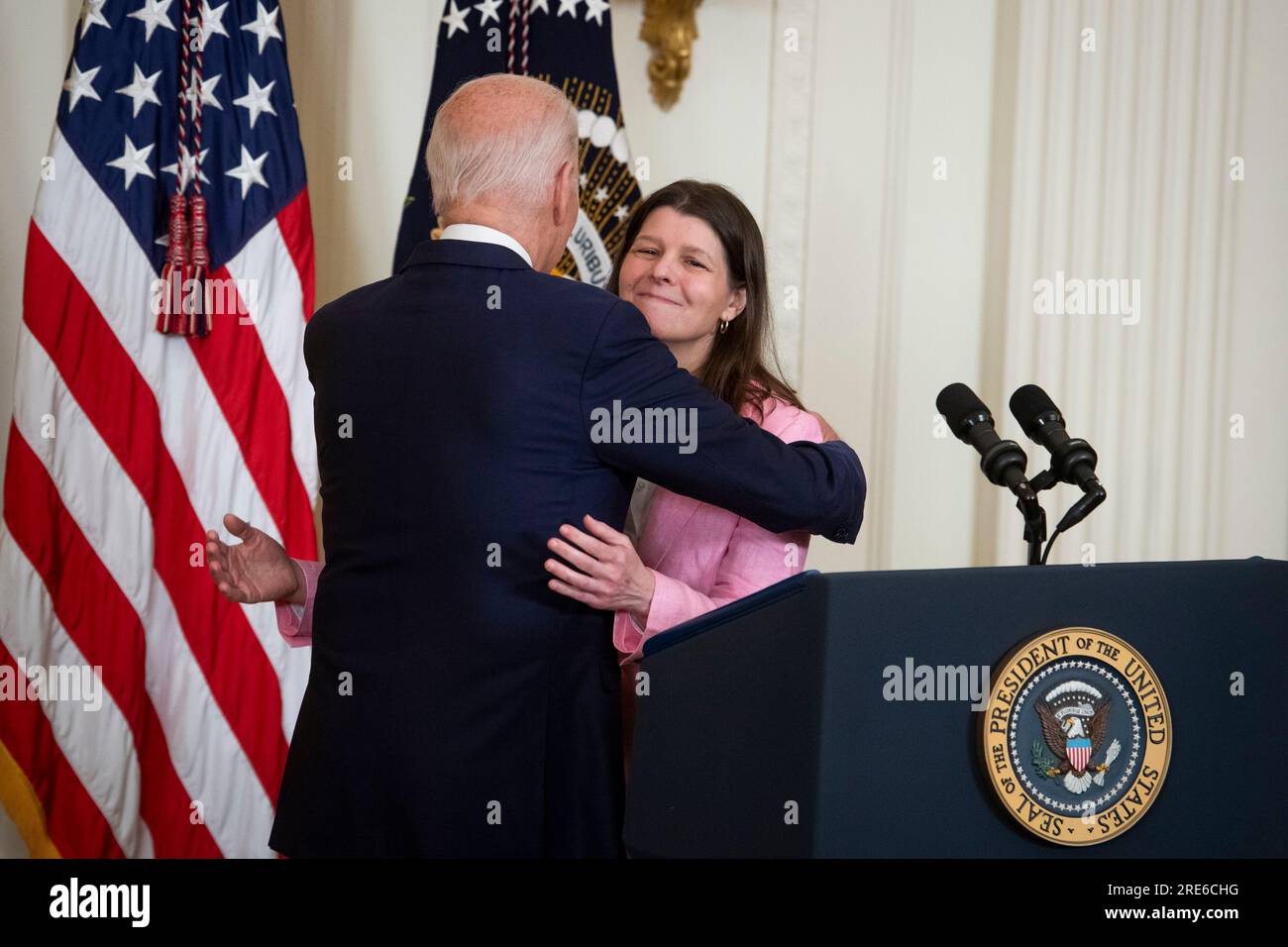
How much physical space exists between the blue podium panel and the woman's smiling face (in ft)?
3.47

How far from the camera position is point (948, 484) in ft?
13.8

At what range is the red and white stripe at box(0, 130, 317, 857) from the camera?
3.31 metres

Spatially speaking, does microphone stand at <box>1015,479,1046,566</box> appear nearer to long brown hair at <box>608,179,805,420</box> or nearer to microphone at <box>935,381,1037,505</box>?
microphone at <box>935,381,1037,505</box>

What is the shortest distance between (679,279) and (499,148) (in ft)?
2.43

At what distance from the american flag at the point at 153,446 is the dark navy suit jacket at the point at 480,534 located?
→ 1.57 metres

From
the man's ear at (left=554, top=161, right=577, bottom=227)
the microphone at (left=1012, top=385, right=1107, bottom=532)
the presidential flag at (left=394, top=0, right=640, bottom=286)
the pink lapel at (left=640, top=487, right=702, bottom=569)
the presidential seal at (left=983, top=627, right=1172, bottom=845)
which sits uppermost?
the presidential flag at (left=394, top=0, right=640, bottom=286)

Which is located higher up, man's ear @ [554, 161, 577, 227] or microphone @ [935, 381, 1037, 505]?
man's ear @ [554, 161, 577, 227]

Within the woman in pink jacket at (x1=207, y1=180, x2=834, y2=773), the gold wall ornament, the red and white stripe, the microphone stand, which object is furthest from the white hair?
the gold wall ornament

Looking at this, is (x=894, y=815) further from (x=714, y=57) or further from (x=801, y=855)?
(x=714, y=57)

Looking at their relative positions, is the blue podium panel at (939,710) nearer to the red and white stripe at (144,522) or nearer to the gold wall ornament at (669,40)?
the red and white stripe at (144,522)

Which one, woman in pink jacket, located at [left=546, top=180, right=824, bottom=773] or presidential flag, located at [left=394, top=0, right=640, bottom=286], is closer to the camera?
woman in pink jacket, located at [left=546, top=180, right=824, bottom=773]

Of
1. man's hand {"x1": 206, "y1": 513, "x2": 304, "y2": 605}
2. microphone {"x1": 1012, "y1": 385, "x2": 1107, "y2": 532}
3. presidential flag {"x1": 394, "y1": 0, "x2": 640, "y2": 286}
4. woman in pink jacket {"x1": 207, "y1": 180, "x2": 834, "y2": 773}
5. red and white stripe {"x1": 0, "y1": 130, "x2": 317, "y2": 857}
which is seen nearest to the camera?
microphone {"x1": 1012, "y1": 385, "x2": 1107, "y2": 532}

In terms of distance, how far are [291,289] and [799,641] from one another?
8.00 ft
